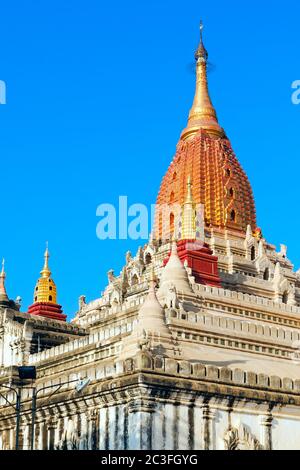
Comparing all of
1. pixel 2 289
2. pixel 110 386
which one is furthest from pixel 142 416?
pixel 2 289

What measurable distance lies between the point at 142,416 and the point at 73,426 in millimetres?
4556

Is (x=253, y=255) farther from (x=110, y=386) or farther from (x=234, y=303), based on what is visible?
(x=110, y=386)

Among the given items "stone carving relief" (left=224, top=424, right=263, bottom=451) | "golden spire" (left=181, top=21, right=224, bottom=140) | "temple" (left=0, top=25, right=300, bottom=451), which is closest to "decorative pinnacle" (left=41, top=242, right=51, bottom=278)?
"temple" (left=0, top=25, right=300, bottom=451)

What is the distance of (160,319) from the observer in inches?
1786

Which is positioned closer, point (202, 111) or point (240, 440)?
point (240, 440)

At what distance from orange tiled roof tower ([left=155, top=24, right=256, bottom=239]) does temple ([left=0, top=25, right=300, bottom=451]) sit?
0.34 ft

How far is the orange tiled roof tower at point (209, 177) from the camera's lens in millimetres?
75250

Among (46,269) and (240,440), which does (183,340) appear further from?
(46,269)

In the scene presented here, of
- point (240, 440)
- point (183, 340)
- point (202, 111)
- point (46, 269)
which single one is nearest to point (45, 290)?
point (46, 269)

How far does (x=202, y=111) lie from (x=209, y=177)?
25.1 ft

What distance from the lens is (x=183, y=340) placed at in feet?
156

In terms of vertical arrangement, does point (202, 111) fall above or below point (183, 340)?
above

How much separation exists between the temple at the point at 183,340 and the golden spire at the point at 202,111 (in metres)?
0.11

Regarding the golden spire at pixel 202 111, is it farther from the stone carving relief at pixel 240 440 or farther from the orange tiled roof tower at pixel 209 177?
the stone carving relief at pixel 240 440
